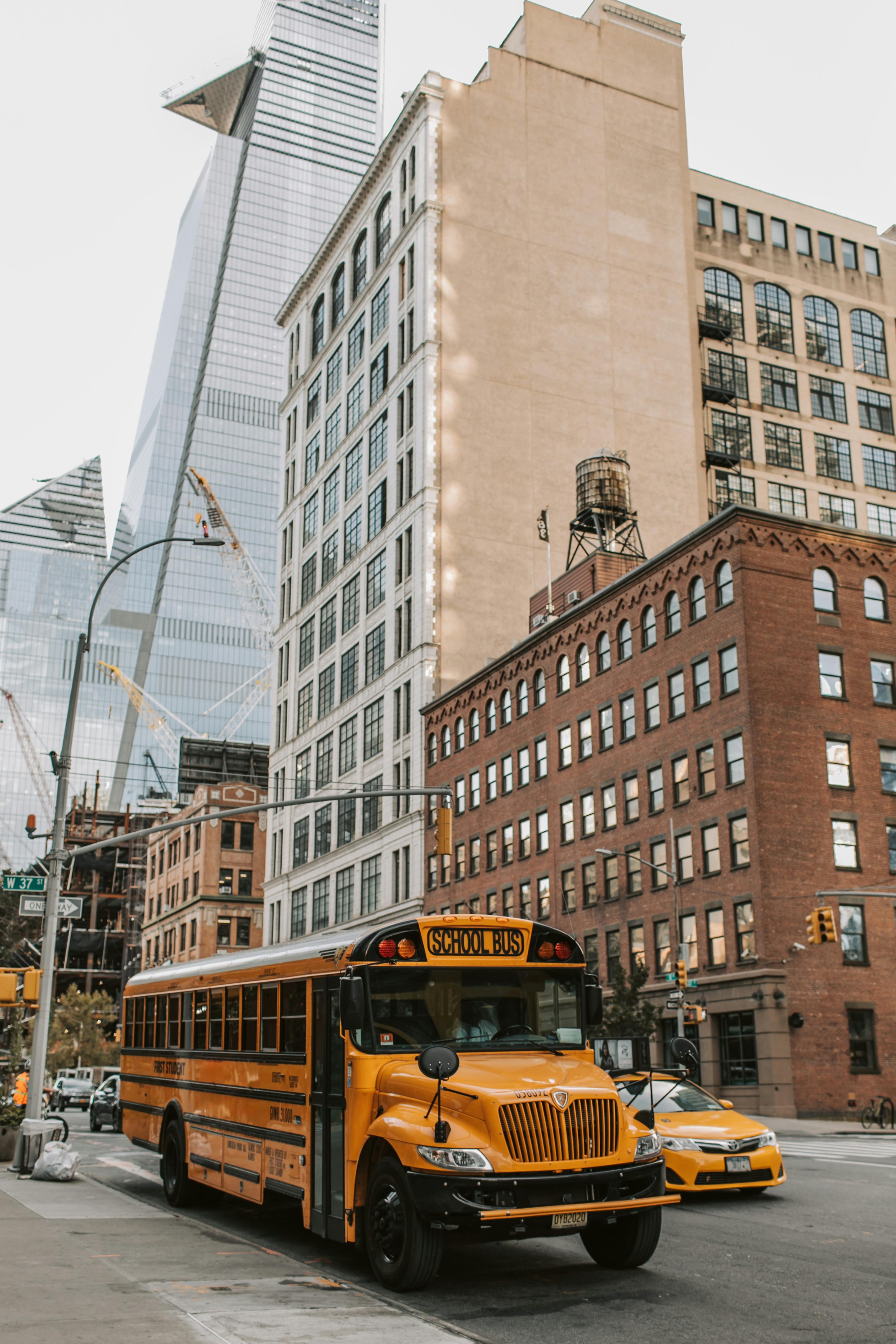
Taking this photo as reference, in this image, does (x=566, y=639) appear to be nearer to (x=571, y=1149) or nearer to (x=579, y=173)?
(x=579, y=173)

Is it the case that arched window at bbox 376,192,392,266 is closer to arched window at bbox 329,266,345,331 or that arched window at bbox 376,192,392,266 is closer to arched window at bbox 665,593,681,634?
arched window at bbox 329,266,345,331

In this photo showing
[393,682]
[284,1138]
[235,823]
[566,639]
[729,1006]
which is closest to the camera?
[284,1138]

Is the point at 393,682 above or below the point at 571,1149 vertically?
above

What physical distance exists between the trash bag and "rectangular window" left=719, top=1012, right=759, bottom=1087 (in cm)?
2481

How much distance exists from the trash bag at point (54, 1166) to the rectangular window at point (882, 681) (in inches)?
1248

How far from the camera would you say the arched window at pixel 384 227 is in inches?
3120

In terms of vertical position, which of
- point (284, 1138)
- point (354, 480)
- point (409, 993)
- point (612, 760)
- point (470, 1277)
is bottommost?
point (470, 1277)

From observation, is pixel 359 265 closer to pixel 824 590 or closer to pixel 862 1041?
pixel 824 590

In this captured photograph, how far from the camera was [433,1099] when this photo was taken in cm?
999

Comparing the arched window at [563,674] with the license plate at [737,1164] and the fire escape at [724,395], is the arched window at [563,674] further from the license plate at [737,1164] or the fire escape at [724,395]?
the license plate at [737,1164]

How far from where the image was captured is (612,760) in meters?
49.3

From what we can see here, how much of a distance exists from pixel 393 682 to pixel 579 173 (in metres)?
33.7

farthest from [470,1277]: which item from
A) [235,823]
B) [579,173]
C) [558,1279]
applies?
[235,823]

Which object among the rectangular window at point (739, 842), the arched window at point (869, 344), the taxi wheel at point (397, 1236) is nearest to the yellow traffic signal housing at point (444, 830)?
the taxi wheel at point (397, 1236)
